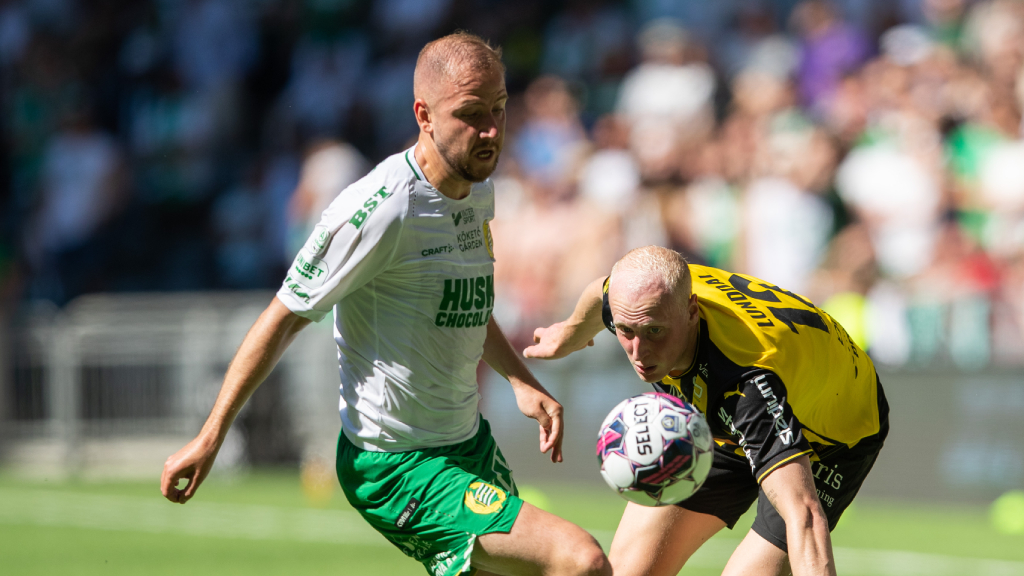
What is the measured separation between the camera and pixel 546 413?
5.46 metres

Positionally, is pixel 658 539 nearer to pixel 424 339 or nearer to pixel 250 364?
pixel 424 339

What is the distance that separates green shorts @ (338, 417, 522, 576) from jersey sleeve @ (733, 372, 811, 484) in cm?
90

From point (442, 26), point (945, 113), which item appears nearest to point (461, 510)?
point (945, 113)

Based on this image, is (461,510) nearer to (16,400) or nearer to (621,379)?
(621,379)

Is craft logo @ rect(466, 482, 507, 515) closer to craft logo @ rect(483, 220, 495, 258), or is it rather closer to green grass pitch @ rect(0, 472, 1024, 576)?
craft logo @ rect(483, 220, 495, 258)

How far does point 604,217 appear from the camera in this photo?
13867mm

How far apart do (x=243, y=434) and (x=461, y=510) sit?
33.0 feet

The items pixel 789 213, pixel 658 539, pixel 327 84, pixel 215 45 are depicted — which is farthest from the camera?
pixel 215 45

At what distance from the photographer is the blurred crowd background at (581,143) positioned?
39.8 ft

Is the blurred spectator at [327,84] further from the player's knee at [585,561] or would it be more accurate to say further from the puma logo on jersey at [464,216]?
the player's knee at [585,561]

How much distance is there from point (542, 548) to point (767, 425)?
3.11 feet

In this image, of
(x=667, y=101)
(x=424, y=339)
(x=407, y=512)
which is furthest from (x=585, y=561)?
(x=667, y=101)

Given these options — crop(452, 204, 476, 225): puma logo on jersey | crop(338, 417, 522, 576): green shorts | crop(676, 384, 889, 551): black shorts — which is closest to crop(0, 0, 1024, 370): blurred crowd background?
crop(676, 384, 889, 551): black shorts

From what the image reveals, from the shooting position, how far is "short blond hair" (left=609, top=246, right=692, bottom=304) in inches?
186
